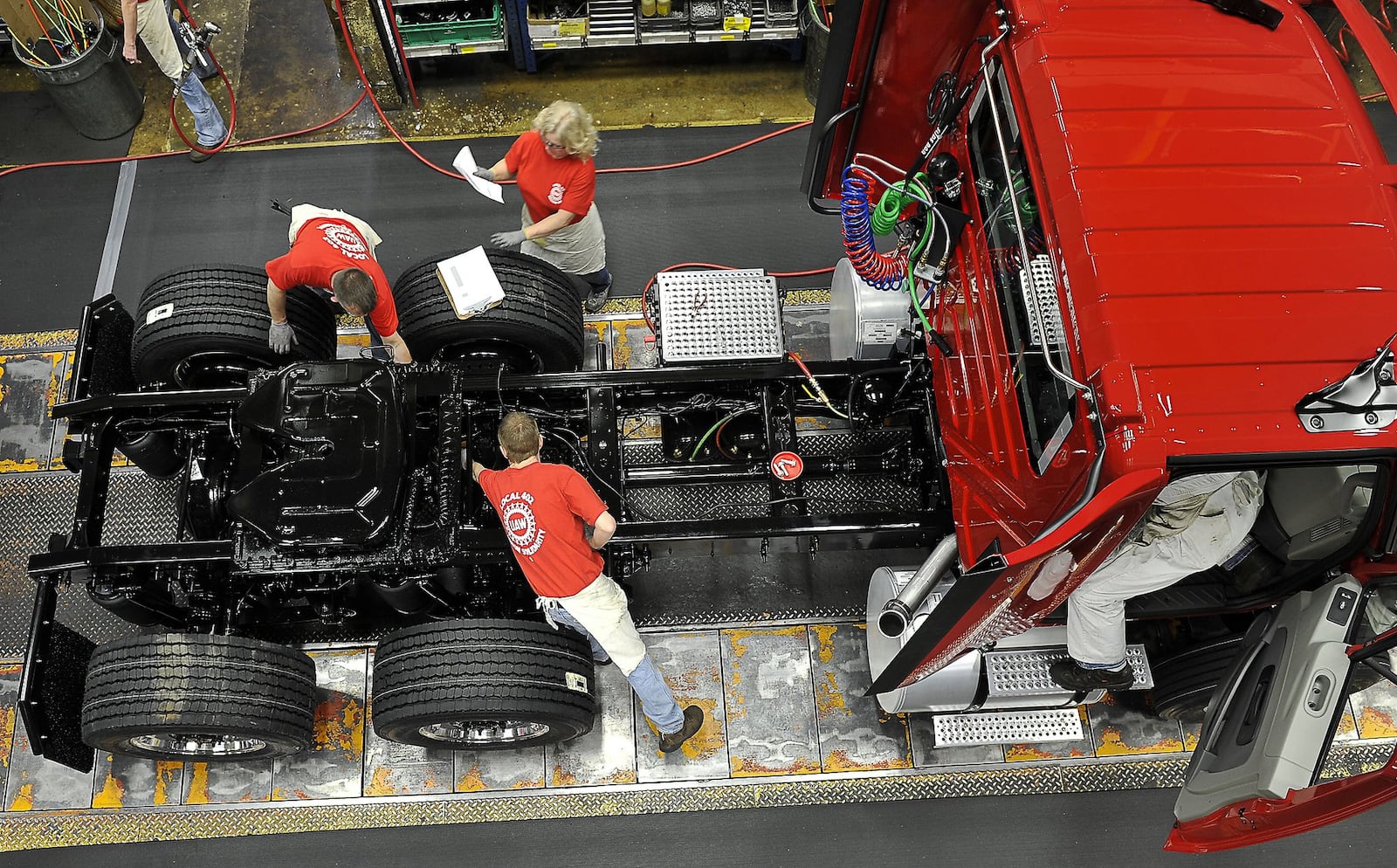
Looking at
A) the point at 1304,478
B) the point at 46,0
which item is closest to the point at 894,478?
the point at 1304,478

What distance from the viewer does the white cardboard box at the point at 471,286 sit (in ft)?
13.2

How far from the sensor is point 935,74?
3623 millimetres

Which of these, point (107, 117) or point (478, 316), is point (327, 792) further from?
point (107, 117)

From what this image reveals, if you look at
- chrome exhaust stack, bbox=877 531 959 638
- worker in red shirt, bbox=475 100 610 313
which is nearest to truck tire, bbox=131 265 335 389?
worker in red shirt, bbox=475 100 610 313

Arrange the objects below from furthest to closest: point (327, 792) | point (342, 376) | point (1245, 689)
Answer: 1. point (327, 792)
2. point (342, 376)
3. point (1245, 689)

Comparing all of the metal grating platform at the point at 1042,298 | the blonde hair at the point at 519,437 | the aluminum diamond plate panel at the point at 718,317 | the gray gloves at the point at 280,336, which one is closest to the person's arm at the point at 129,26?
the gray gloves at the point at 280,336

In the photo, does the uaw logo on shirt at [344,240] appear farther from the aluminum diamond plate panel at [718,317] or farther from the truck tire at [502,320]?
the aluminum diamond plate panel at [718,317]

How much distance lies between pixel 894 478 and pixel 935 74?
1614mm

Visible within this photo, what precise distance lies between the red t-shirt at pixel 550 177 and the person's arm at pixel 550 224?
31 millimetres

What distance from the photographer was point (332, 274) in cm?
388

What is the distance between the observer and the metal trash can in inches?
209

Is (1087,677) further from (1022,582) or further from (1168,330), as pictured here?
(1168,330)

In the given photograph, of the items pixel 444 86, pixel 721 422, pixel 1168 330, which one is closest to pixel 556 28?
pixel 444 86

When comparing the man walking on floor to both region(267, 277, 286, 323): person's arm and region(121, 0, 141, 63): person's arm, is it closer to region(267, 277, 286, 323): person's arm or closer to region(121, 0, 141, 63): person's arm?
region(121, 0, 141, 63): person's arm
